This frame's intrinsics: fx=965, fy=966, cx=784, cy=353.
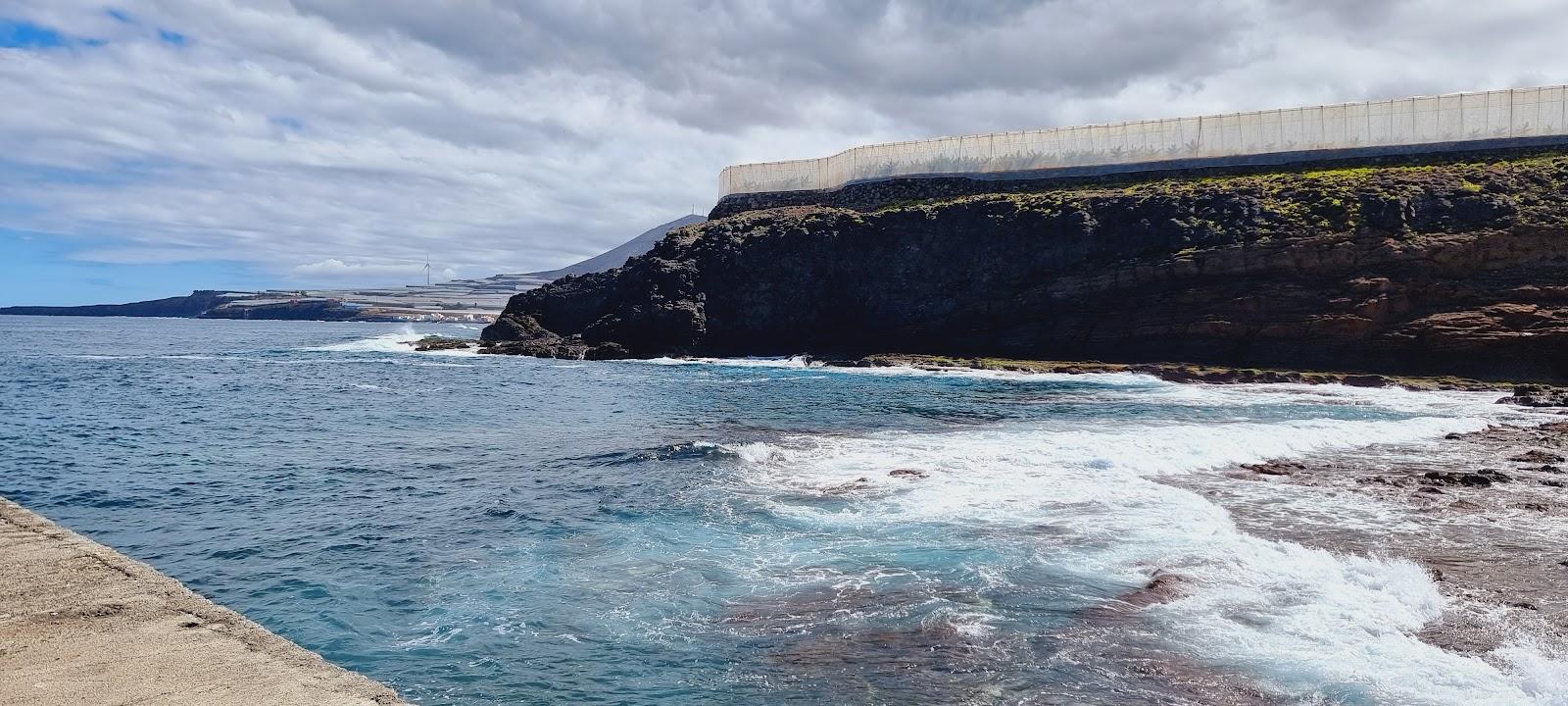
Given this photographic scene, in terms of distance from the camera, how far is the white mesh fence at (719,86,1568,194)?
52.0m

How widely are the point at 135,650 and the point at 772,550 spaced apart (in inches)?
350

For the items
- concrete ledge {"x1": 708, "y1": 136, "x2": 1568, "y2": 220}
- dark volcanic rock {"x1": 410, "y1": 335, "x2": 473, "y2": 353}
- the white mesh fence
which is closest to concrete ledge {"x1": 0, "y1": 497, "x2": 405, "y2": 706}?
concrete ledge {"x1": 708, "y1": 136, "x2": 1568, "y2": 220}

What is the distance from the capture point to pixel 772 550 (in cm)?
1485

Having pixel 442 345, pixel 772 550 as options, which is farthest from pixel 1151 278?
pixel 442 345

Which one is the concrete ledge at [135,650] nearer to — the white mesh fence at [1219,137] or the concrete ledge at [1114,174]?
the concrete ledge at [1114,174]

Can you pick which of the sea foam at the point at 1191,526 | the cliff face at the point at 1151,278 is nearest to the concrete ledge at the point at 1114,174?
the cliff face at the point at 1151,278

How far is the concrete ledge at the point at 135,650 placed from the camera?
6.62 metres

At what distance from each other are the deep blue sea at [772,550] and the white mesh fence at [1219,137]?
Result: 93.6 feet

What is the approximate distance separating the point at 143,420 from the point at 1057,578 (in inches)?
1224

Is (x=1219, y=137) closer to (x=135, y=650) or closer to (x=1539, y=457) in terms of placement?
(x=1539, y=457)

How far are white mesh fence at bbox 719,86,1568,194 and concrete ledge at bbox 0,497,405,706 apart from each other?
6228 centimetres

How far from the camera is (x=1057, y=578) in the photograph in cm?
1291

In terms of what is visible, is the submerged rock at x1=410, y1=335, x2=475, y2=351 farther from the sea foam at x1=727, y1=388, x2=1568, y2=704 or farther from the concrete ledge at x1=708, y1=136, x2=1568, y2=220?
the sea foam at x1=727, y1=388, x2=1568, y2=704

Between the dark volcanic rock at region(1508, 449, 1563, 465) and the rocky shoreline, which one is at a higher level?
the rocky shoreline
